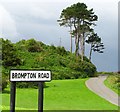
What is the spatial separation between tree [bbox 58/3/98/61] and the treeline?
3.18 meters

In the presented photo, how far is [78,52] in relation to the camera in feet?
193

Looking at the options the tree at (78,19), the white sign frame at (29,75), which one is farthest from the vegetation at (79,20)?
the white sign frame at (29,75)

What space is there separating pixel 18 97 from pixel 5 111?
11.3 m

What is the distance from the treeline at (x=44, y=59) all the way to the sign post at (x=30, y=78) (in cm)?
3371

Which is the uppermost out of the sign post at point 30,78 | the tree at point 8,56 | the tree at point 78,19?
the tree at point 78,19

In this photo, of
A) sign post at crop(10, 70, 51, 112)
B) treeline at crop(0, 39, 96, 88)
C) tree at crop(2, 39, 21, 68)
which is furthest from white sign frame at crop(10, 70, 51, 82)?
tree at crop(2, 39, 21, 68)

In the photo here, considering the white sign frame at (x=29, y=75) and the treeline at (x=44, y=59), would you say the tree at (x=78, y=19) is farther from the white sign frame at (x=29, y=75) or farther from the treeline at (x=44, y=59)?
the white sign frame at (x=29, y=75)

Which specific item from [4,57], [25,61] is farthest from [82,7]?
[4,57]

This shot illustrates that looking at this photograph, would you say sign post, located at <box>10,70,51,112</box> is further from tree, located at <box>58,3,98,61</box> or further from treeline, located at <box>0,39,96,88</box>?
tree, located at <box>58,3,98,61</box>

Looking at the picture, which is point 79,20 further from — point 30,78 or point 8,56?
point 30,78

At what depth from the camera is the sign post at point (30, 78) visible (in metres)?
5.78

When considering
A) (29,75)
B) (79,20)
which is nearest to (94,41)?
(79,20)

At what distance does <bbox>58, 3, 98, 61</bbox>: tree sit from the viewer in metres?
54.9

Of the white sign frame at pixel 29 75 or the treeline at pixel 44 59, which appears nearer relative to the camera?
the white sign frame at pixel 29 75
